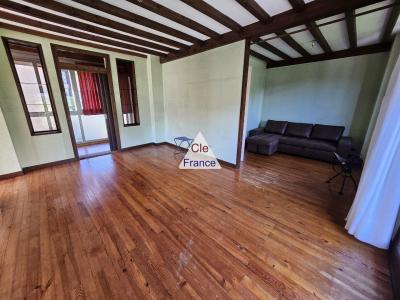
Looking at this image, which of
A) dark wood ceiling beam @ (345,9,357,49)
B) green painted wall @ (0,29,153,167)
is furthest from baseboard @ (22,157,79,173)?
dark wood ceiling beam @ (345,9,357,49)

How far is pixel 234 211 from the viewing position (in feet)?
7.40

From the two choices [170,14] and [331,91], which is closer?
[170,14]

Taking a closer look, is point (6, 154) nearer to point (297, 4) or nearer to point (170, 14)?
point (170, 14)

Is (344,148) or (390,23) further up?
(390,23)

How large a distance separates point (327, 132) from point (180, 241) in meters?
4.74

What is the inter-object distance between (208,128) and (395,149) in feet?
10.3

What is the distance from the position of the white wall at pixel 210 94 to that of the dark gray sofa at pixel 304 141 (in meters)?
1.28

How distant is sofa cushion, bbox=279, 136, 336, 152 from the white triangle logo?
2.17 metres

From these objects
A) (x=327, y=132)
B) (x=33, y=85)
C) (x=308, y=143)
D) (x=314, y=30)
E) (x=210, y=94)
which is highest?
(x=314, y=30)

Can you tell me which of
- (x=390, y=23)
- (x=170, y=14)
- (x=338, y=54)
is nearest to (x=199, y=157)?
(x=170, y=14)

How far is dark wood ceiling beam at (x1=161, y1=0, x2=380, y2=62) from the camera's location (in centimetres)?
199

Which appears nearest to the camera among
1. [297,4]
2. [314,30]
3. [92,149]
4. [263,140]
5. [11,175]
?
[297,4]

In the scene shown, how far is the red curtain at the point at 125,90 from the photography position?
457 centimetres

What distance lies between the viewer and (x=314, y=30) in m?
2.92
